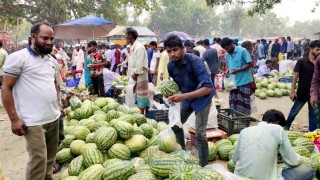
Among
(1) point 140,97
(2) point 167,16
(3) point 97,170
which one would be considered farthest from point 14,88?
(2) point 167,16

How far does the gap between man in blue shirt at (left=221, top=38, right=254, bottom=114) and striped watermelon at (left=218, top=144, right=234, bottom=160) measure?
1962 millimetres

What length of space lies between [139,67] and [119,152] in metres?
2.60

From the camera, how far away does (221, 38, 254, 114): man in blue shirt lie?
6254mm

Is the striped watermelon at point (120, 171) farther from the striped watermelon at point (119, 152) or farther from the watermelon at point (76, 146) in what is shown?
the watermelon at point (76, 146)

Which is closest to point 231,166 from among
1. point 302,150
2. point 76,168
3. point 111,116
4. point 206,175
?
point 302,150

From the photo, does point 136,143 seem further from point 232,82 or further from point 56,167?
point 232,82

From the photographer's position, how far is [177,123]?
385 centimetres

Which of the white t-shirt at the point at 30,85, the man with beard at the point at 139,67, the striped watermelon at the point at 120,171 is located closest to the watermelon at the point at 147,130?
the striped watermelon at the point at 120,171

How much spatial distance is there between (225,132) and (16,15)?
2308 centimetres

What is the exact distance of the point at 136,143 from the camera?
4223mm

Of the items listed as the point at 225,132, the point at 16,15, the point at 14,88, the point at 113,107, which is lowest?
the point at 225,132

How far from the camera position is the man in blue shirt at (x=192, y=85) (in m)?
3.51

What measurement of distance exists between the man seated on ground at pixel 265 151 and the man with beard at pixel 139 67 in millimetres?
Answer: 3378

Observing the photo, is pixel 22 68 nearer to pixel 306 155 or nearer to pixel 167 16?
pixel 306 155
